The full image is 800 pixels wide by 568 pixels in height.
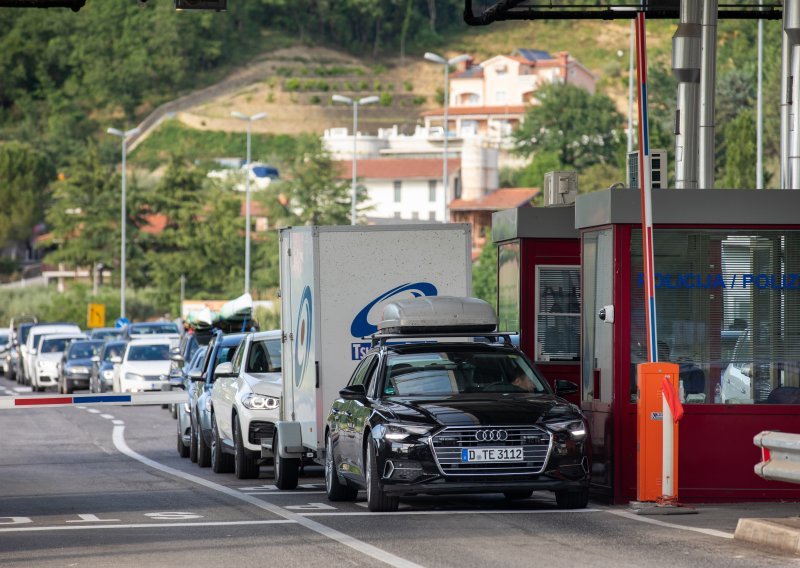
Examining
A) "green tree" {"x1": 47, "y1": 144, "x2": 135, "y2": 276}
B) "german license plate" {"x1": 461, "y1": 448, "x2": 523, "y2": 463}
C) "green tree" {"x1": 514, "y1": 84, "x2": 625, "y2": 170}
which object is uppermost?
"green tree" {"x1": 514, "y1": 84, "x2": 625, "y2": 170}

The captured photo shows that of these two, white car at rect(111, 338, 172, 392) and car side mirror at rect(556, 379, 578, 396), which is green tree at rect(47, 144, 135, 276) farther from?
car side mirror at rect(556, 379, 578, 396)

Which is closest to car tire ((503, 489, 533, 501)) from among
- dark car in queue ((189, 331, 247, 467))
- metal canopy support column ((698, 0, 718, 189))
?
dark car in queue ((189, 331, 247, 467))

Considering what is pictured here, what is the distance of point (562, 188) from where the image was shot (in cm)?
2222

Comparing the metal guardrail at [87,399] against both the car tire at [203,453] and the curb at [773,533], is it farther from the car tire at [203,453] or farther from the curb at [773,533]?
the curb at [773,533]

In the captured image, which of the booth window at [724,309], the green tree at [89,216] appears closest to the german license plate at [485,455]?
the booth window at [724,309]

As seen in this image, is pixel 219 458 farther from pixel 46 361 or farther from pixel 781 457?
pixel 46 361

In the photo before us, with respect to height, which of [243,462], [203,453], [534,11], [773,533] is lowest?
[203,453]

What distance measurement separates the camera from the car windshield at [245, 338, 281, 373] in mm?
22750

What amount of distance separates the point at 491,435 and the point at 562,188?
657 cm

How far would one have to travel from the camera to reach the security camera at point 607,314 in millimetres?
17812

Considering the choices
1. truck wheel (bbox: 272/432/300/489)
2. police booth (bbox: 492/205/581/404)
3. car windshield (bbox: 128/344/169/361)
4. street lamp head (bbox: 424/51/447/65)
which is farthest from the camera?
street lamp head (bbox: 424/51/447/65)

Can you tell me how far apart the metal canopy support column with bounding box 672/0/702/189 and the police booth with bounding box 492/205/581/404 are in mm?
4121

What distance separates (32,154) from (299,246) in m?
183

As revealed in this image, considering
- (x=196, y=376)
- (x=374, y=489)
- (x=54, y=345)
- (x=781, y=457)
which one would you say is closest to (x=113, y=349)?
(x=54, y=345)
